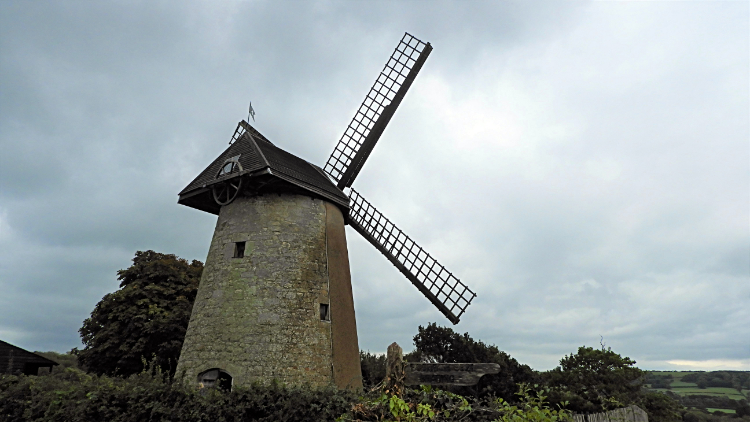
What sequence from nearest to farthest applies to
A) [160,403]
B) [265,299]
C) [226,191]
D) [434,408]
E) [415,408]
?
[415,408], [434,408], [160,403], [265,299], [226,191]

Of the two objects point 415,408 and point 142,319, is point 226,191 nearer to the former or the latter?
point 415,408

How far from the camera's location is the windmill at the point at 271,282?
995 centimetres

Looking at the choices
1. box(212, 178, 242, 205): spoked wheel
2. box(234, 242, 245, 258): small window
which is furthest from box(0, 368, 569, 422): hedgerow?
box(212, 178, 242, 205): spoked wheel

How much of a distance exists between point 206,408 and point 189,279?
49.7 ft

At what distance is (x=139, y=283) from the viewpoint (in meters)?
19.5

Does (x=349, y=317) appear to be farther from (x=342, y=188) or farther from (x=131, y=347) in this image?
(x=131, y=347)

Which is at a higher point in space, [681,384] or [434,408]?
[434,408]

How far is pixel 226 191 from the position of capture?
12000mm

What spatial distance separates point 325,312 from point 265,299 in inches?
64.7

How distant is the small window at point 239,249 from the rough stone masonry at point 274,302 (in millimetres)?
59

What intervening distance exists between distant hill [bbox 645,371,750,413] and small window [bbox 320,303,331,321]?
3124cm

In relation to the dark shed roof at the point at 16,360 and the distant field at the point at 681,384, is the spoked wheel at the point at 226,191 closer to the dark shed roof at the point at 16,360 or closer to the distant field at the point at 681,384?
the dark shed roof at the point at 16,360

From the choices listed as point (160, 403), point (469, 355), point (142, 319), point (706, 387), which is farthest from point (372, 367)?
point (706, 387)

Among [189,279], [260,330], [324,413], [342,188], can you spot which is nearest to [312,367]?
[260,330]
